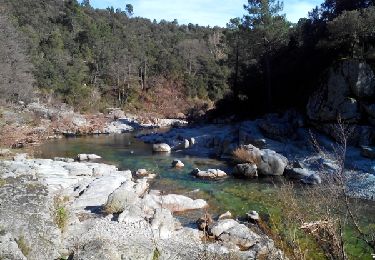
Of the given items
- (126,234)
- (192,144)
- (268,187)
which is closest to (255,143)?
(192,144)

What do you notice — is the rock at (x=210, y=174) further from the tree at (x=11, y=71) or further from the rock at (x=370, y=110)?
the tree at (x=11, y=71)

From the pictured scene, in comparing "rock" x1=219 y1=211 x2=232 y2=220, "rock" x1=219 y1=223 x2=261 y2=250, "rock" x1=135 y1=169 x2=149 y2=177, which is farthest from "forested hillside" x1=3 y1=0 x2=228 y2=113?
"rock" x1=219 y1=223 x2=261 y2=250

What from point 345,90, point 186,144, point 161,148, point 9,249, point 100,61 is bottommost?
point 161,148

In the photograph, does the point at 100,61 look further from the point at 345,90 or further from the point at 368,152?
the point at 368,152

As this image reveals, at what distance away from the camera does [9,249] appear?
8023 mm

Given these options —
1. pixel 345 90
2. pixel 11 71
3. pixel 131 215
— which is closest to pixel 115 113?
pixel 11 71

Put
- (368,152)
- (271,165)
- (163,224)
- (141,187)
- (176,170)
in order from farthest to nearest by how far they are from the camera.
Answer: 1. (176,170)
2. (368,152)
3. (271,165)
4. (141,187)
5. (163,224)

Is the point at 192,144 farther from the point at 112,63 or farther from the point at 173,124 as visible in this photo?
the point at 112,63

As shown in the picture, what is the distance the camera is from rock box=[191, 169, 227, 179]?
1939cm

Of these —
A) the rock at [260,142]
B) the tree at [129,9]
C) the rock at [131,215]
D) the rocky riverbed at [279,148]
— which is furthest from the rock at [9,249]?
the tree at [129,9]

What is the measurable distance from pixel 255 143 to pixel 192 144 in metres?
5.11

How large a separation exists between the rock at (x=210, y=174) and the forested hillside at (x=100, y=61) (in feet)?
103

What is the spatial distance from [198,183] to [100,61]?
4366cm

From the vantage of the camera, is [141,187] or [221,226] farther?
[141,187]
